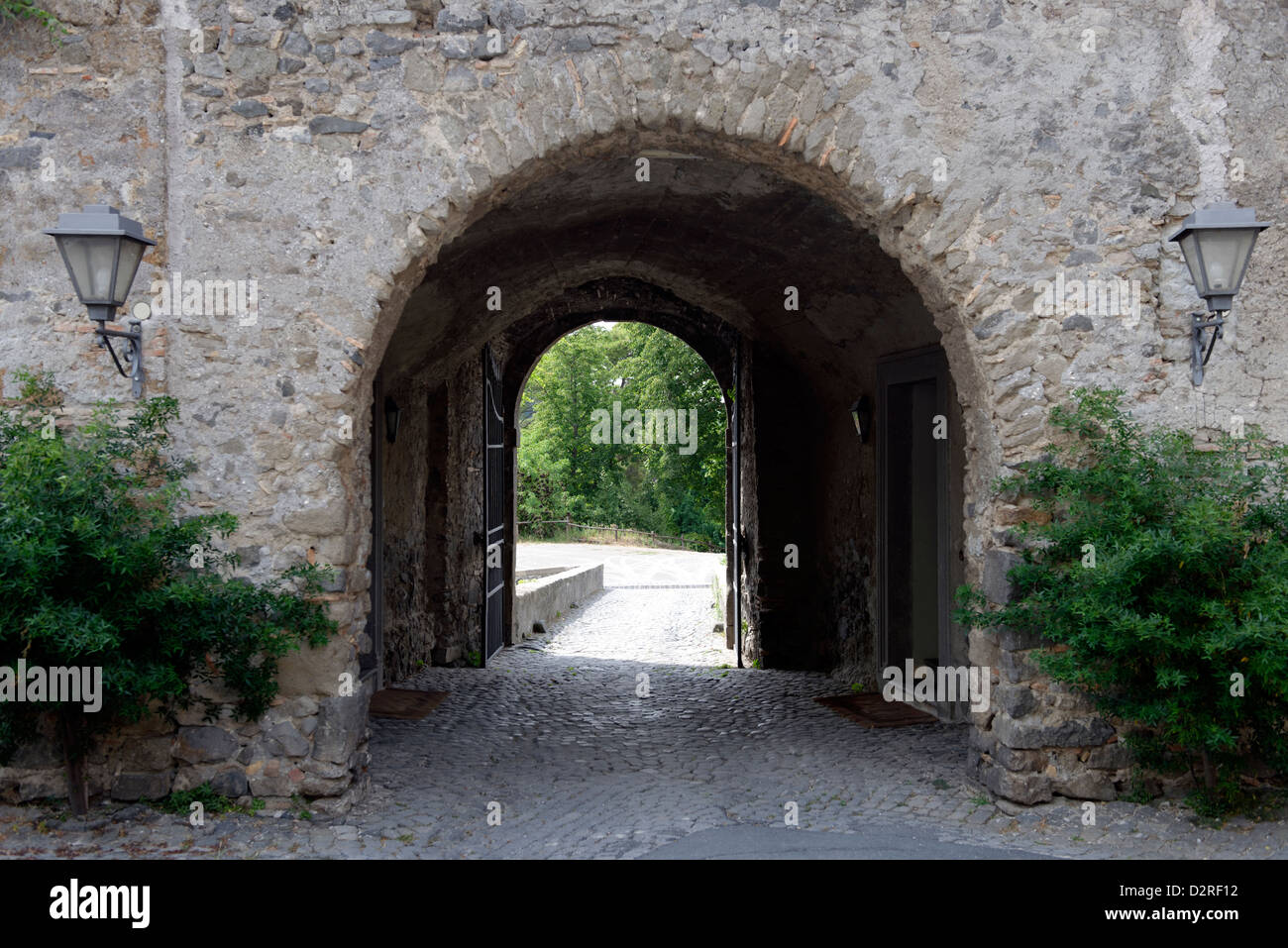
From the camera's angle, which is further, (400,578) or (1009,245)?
(400,578)

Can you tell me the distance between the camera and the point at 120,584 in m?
3.74

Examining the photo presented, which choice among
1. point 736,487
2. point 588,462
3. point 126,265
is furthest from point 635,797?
point 588,462

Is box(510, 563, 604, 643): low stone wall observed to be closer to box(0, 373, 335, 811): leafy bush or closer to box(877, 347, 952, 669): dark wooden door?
box(877, 347, 952, 669): dark wooden door

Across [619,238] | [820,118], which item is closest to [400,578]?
[619,238]

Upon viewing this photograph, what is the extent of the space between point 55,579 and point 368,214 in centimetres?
198

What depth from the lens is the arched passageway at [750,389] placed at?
614 cm

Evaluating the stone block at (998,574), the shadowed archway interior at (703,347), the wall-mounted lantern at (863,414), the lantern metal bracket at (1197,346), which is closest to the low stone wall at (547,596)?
the shadowed archway interior at (703,347)

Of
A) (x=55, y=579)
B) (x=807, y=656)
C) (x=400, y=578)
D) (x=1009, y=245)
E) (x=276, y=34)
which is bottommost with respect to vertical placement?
(x=807, y=656)

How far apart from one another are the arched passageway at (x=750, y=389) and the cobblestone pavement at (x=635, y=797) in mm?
1146

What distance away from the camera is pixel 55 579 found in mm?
3658

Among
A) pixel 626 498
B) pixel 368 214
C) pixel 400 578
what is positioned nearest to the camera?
pixel 368 214

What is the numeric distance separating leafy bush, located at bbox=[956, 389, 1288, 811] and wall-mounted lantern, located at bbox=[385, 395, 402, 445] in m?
4.44

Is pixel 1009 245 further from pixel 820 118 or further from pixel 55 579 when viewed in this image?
pixel 55 579

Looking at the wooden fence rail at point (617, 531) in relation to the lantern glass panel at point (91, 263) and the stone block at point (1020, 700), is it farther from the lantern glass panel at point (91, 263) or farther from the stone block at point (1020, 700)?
the lantern glass panel at point (91, 263)
